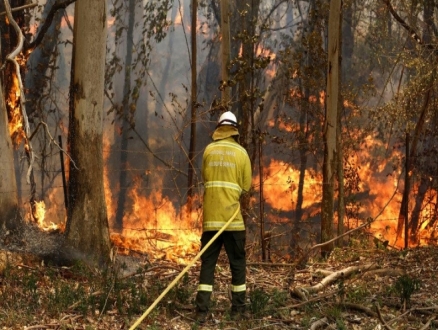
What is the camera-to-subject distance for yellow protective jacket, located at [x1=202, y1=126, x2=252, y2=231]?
6938 millimetres

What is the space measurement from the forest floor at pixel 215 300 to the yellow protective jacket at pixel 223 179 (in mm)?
875

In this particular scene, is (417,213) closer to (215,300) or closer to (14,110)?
(14,110)

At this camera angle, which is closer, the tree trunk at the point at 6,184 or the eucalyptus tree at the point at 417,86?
the tree trunk at the point at 6,184

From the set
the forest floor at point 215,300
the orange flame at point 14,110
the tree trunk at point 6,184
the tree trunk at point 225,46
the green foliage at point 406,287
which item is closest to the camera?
the forest floor at point 215,300

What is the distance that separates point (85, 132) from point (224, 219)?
354 centimetres

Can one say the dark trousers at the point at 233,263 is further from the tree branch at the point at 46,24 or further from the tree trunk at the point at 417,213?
the tree trunk at the point at 417,213

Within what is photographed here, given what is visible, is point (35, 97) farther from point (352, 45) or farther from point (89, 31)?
point (352, 45)

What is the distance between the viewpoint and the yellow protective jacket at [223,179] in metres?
6.94

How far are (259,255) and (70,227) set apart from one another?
18.8ft

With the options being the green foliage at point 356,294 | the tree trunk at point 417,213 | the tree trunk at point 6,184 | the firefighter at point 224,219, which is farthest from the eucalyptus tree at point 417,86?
the tree trunk at point 6,184

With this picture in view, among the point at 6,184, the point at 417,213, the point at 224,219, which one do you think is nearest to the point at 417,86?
the point at 224,219

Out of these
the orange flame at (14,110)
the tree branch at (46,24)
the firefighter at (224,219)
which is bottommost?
the firefighter at (224,219)

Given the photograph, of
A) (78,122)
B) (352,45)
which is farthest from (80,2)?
(352,45)

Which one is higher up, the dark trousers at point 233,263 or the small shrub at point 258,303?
the dark trousers at point 233,263
